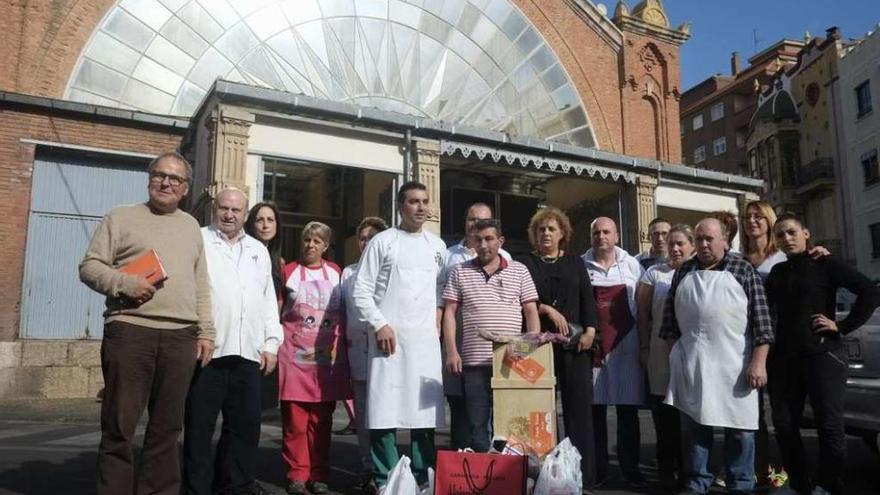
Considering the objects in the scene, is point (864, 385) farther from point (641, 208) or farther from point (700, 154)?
point (700, 154)

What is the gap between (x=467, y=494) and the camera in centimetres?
341

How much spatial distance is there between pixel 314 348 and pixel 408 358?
812mm

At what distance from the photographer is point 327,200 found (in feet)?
46.5

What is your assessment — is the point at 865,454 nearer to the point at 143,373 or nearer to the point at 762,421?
the point at 762,421

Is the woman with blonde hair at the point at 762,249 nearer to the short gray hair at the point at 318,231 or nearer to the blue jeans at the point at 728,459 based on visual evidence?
the blue jeans at the point at 728,459

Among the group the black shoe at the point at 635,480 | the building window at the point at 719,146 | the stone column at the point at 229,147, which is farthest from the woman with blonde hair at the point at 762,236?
the building window at the point at 719,146

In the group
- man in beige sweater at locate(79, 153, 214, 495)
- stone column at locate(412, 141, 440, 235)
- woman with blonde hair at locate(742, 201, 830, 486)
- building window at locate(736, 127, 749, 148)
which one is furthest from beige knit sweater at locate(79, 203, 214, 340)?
building window at locate(736, 127, 749, 148)

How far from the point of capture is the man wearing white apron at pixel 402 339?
4133 mm

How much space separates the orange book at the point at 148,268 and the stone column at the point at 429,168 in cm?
697

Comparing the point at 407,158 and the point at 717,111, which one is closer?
the point at 407,158

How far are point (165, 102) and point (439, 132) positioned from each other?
5962mm

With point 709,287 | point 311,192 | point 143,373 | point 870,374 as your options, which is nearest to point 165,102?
point 311,192

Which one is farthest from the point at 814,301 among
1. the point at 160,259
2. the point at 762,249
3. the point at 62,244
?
the point at 62,244

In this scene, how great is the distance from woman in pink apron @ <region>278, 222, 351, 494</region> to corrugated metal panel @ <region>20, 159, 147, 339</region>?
7.91 metres
